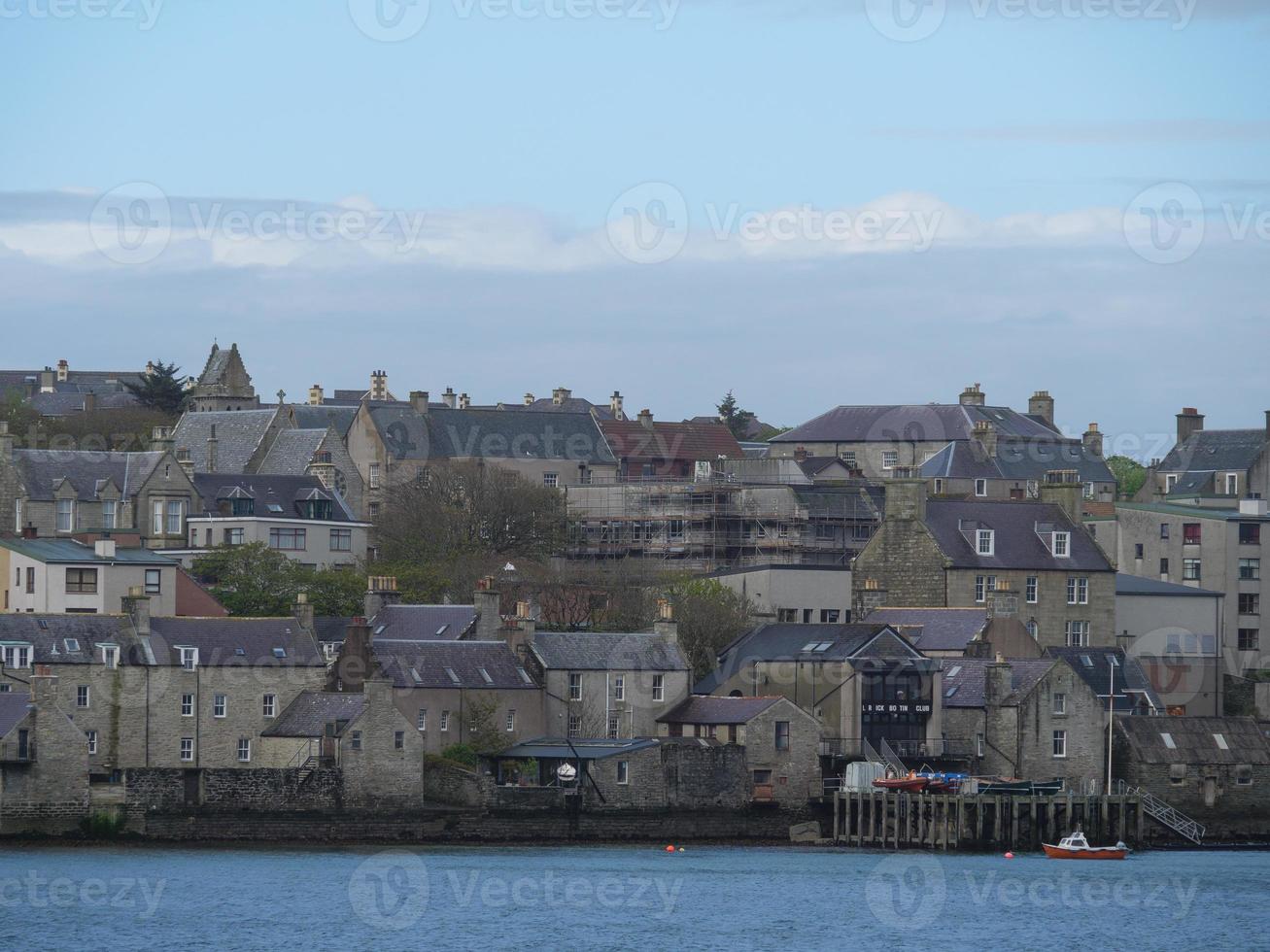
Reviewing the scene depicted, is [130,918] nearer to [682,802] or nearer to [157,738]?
[157,738]

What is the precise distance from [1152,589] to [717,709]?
→ 2683cm

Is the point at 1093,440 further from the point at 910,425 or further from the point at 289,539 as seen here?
the point at 289,539

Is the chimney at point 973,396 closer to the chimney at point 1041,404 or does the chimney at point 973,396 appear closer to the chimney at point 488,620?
the chimney at point 1041,404

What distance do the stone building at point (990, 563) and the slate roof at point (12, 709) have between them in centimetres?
3321

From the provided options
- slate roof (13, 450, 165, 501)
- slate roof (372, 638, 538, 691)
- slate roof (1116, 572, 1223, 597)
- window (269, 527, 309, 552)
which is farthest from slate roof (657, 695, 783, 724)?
slate roof (13, 450, 165, 501)

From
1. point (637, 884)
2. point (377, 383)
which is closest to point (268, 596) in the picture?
point (637, 884)

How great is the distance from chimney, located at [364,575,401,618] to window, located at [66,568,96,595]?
950cm

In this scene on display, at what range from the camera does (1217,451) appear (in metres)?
136

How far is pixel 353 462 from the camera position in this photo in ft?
425

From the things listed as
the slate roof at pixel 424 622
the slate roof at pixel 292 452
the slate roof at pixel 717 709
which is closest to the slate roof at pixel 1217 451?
the slate roof at pixel 292 452

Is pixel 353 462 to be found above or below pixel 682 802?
above

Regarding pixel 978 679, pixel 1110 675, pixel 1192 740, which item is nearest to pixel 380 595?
pixel 978 679

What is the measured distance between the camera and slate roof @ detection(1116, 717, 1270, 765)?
292ft

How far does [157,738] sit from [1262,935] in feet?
109
